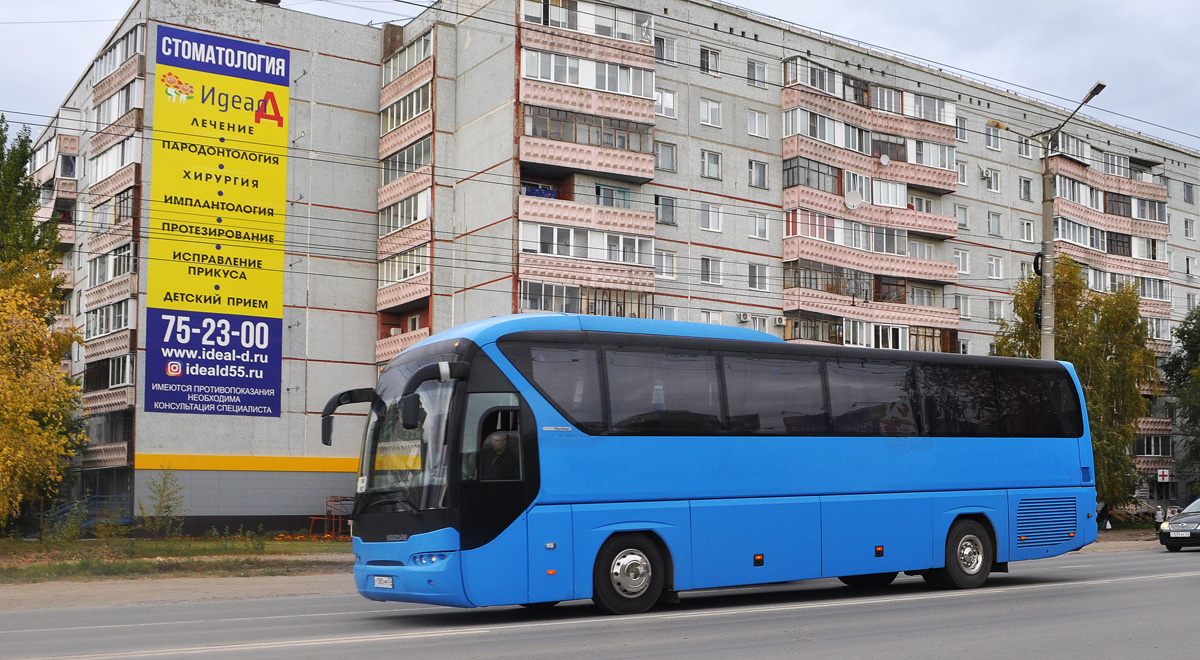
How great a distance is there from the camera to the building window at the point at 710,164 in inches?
2020

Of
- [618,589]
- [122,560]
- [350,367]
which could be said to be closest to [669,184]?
[350,367]

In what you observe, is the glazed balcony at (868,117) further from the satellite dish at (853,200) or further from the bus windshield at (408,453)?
the bus windshield at (408,453)

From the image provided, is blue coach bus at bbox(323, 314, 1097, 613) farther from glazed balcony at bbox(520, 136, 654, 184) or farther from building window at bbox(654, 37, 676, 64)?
building window at bbox(654, 37, 676, 64)

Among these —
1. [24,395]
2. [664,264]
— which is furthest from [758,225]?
[24,395]

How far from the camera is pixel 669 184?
164ft

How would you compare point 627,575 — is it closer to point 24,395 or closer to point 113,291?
point 24,395

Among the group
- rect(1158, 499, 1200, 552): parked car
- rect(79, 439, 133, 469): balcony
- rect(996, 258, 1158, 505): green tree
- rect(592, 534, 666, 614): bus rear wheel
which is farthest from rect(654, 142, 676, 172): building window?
rect(592, 534, 666, 614): bus rear wheel

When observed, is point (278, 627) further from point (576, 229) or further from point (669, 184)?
point (669, 184)

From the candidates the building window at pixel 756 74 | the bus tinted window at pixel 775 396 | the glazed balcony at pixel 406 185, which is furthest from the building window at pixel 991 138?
the bus tinted window at pixel 775 396

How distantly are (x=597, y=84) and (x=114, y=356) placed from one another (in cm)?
2165

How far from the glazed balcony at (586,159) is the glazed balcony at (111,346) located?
54.5 ft

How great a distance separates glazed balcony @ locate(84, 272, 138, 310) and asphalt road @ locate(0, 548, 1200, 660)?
3042cm

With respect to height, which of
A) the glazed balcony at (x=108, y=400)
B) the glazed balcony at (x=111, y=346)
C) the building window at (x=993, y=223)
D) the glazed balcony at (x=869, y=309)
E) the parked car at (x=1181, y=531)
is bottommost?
the parked car at (x=1181, y=531)

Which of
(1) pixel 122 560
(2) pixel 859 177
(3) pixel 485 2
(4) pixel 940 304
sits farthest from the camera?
(4) pixel 940 304
